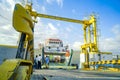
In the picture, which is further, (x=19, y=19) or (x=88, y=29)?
(x=88, y=29)

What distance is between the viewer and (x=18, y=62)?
10.2ft

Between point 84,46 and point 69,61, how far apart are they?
5.35 meters

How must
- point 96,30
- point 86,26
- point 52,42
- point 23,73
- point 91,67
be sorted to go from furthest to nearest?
1. point 52,42
2. point 86,26
3. point 96,30
4. point 91,67
5. point 23,73

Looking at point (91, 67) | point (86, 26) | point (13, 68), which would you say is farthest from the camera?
point (86, 26)

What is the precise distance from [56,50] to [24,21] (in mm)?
39930

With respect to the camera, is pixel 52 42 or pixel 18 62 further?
pixel 52 42

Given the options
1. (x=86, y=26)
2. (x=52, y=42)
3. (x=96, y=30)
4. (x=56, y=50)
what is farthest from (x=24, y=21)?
(x=52, y=42)

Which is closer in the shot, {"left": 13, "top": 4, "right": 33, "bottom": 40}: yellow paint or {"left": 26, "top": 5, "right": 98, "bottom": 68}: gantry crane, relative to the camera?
{"left": 13, "top": 4, "right": 33, "bottom": 40}: yellow paint

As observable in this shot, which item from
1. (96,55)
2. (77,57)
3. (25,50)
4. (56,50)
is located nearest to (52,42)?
(56,50)

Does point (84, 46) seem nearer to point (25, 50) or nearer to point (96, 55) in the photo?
point (96, 55)

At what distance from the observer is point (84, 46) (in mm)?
32281

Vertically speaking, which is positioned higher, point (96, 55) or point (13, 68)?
point (96, 55)

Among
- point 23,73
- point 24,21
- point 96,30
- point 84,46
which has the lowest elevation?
point 23,73

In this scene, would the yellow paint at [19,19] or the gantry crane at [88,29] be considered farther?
the gantry crane at [88,29]
